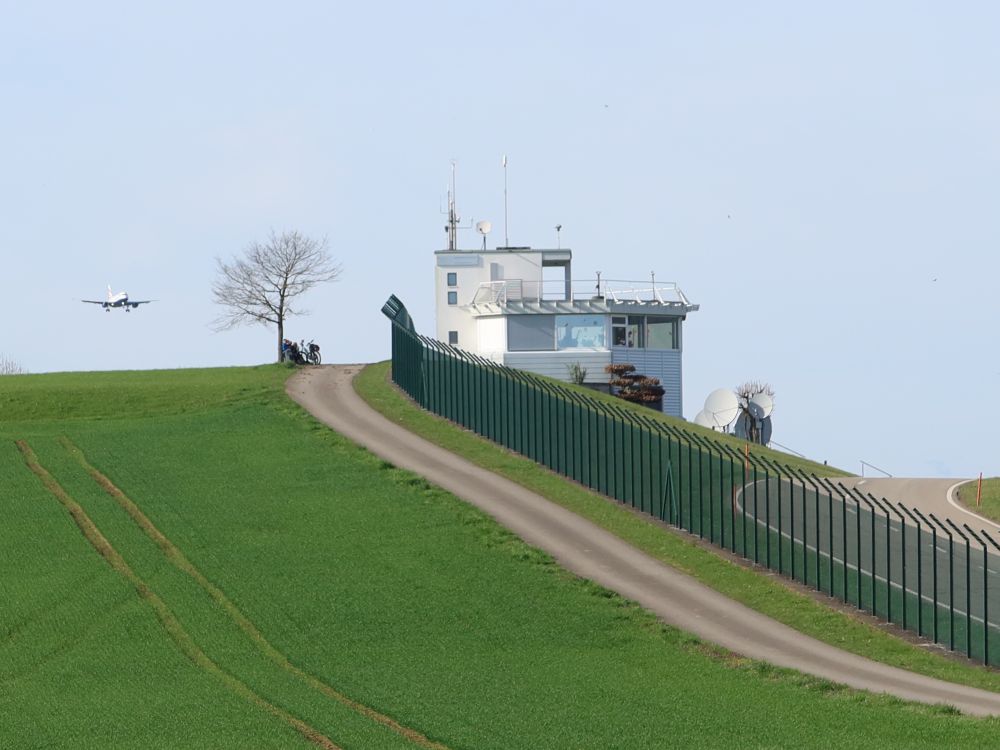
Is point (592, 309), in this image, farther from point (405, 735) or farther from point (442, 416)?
point (405, 735)

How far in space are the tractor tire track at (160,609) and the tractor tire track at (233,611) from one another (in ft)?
3.23

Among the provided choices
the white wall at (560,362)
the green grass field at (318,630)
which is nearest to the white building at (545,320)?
the white wall at (560,362)

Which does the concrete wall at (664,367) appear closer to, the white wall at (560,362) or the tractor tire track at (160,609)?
the white wall at (560,362)

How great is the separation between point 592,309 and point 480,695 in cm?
5275

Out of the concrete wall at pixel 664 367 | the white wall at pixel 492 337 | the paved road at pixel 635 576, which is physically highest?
the white wall at pixel 492 337

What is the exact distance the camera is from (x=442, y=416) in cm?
5534

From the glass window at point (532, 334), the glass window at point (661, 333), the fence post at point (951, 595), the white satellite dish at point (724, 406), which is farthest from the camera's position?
the glass window at point (661, 333)

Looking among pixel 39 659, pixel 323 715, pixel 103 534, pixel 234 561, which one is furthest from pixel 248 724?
pixel 103 534

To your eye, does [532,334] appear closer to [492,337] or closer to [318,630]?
[492,337]

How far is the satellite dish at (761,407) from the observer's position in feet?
235

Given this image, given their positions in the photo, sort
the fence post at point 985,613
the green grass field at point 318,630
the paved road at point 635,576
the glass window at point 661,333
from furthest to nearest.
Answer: the glass window at point 661,333 < the fence post at point 985,613 < the paved road at point 635,576 < the green grass field at point 318,630

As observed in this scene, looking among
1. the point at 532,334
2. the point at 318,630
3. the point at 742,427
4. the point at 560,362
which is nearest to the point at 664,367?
the point at 560,362

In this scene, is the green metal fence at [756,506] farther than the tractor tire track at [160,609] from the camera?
Yes

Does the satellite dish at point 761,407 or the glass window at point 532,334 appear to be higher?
the glass window at point 532,334
